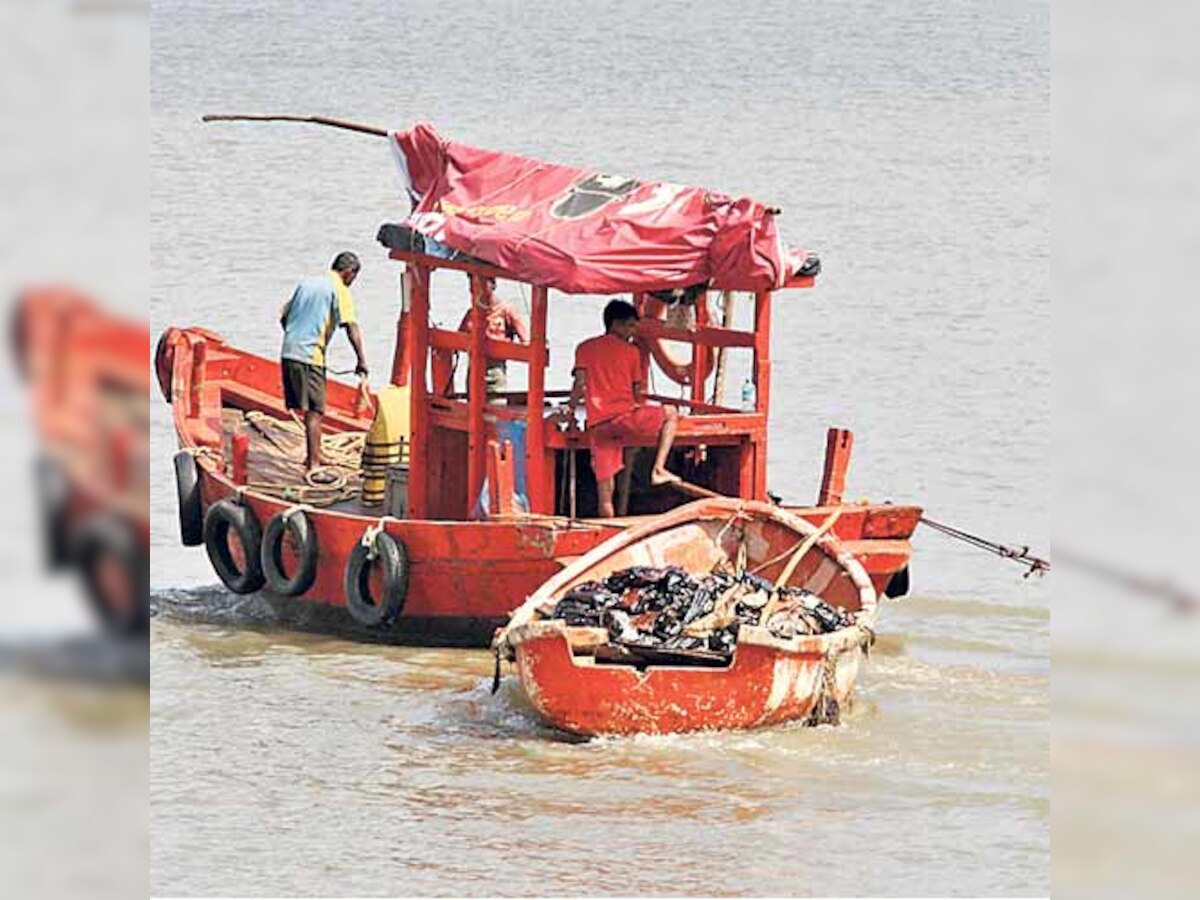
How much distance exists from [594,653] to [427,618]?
2.54 metres

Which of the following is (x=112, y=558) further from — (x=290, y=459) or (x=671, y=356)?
(x=290, y=459)

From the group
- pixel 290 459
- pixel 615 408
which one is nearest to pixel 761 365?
pixel 615 408

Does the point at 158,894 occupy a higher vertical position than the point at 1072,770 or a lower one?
lower

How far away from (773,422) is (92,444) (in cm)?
1711

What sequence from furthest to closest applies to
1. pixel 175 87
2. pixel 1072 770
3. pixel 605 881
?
pixel 175 87 < pixel 605 881 < pixel 1072 770

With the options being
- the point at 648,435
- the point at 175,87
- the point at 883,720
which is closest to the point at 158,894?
the point at 883,720

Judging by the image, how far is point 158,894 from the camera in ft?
29.8

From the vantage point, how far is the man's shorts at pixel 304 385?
1516 cm

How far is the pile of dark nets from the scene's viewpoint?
1110cm

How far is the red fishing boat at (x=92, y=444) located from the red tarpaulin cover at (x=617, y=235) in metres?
10.0

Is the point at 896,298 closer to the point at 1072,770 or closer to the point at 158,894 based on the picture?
the point at 158,894

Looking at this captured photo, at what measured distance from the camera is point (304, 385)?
49.8ft

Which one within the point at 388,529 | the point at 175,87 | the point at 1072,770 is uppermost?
the point at 175,87

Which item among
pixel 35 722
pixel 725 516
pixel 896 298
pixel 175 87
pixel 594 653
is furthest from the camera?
pixel 175 87
